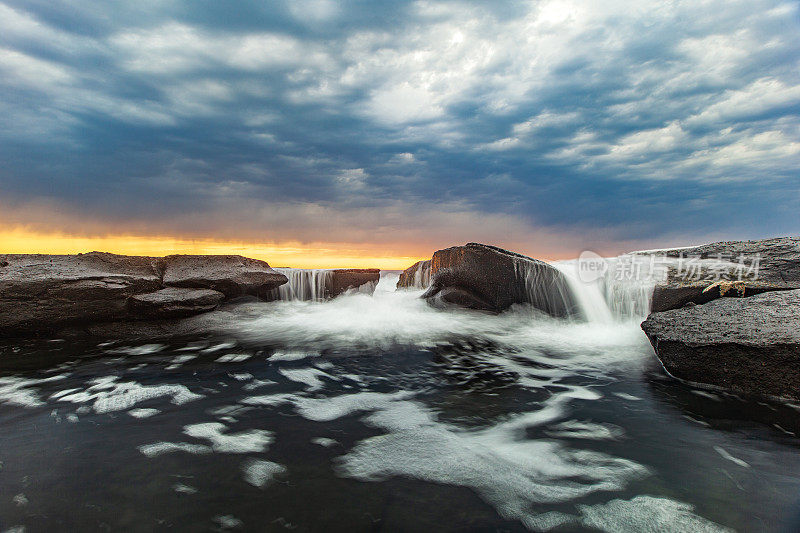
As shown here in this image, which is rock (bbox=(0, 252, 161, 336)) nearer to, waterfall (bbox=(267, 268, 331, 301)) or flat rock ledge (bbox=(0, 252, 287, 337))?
flat rock ledge (bbox=(0, 252, 287, 337))

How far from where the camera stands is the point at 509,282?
862 centimetres

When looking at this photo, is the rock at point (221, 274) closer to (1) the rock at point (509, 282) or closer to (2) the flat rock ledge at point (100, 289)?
(2) the flat rock ledge at point (100, 289)

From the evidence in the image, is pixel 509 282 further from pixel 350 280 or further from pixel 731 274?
pixel 350 280

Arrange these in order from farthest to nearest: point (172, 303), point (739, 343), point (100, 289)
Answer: point (172, 303)
point (100, 289)
point (739, 343)

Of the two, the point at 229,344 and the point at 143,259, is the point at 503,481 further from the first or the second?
the point at 143,259

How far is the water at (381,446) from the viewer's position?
1801mm

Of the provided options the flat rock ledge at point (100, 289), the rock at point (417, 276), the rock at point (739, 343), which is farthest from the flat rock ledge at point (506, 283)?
the flat rock ledge at point (100, 289)

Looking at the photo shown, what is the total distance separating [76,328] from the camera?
648 centimetres

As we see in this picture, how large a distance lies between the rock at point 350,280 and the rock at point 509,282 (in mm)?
4492

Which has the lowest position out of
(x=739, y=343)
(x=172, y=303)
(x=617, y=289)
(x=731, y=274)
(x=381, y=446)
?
(x=381, y=446)

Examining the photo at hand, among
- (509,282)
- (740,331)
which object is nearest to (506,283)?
(509,282)

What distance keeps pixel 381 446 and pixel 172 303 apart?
20.3ft

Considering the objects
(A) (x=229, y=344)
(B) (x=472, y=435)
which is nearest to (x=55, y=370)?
(A) (x=229, y=344)

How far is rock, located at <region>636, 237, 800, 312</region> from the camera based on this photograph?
510 centimetres
